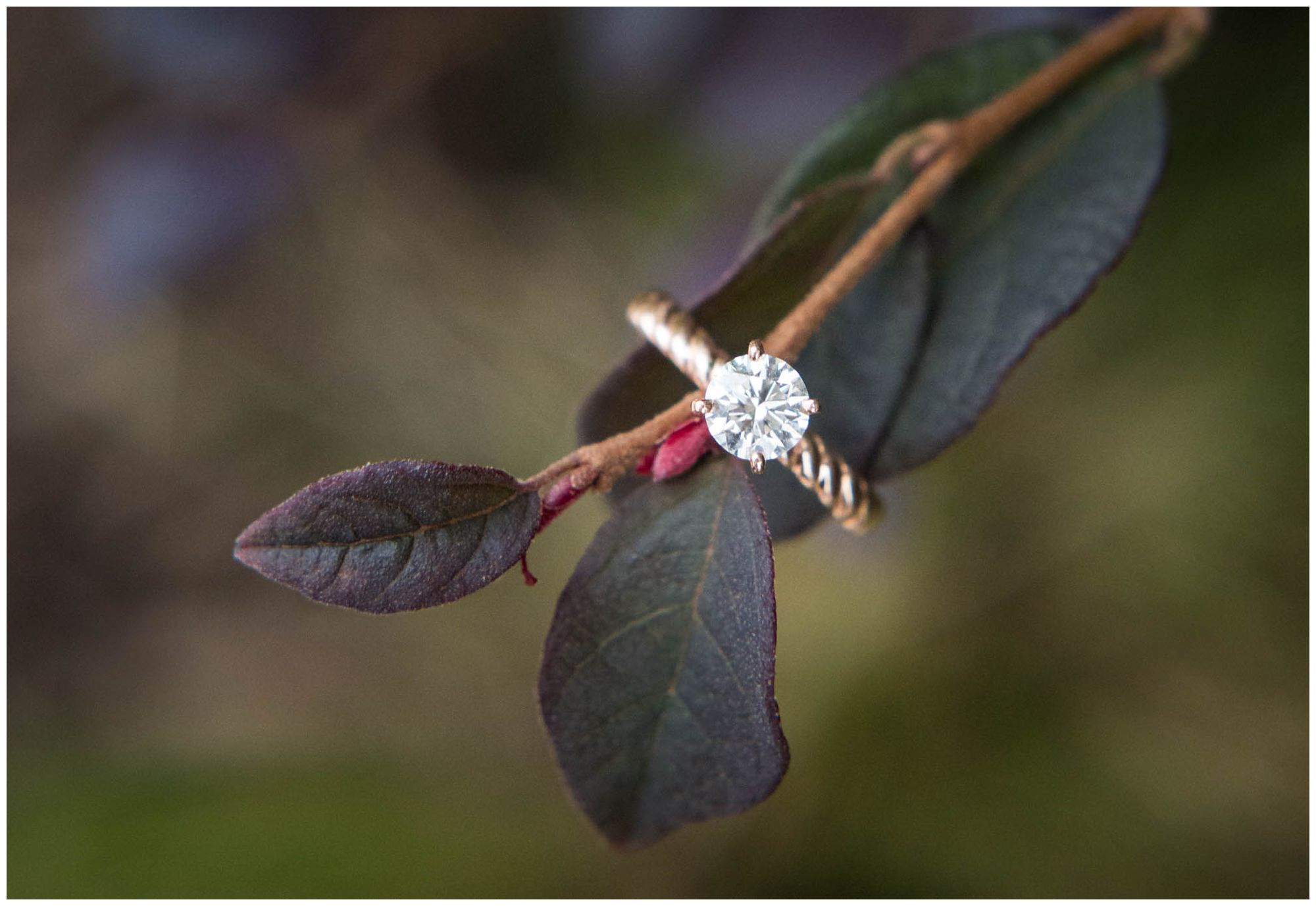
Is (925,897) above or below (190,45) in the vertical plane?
below

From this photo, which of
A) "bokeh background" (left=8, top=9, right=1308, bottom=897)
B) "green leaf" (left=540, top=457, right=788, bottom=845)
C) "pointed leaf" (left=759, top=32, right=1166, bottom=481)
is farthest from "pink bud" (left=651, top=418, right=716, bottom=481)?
"bokeh background" (left=8, top=9, right=1308, bottom=897)

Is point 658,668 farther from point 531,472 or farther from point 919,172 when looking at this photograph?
point 531,472

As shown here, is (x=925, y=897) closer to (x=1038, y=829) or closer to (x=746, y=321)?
(x=1038, y=829)

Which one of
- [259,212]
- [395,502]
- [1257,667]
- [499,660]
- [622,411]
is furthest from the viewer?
[499,660]

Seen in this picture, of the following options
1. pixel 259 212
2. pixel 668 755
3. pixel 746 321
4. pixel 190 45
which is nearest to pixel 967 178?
pixel 746 321

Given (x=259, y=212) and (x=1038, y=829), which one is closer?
(x=1038, y=829)

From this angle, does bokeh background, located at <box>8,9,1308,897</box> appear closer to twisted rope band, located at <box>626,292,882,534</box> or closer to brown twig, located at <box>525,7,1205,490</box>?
brown twig, located at <box>525,7,1205,490</box>

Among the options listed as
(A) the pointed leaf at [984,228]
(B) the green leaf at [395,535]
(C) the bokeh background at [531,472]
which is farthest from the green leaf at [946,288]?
(C) the bokeh background at [531,472]
